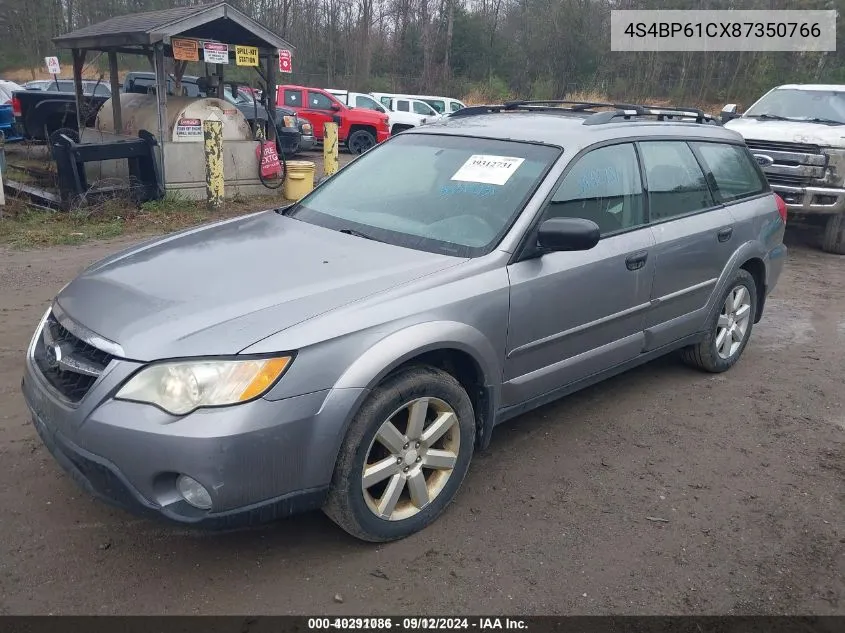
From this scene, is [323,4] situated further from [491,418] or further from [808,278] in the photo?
[491,418]

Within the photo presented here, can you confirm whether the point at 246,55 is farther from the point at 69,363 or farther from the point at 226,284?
the point at 69,363

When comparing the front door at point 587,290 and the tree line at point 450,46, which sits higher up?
the tree line at point 450,46

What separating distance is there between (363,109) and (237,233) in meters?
16.4

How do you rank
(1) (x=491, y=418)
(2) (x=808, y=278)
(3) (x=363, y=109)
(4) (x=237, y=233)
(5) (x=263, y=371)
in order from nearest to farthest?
(5) (x=263, y=371), (1) (x=491, y=418), (4) (x=237, y=233), (2) (x=808, y=278), (3) (x=363, y=109)

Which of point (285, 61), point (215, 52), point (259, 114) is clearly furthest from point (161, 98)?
point (259, 114)

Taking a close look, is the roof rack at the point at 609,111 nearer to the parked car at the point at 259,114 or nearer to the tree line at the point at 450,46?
the parked car at the point at 259,114

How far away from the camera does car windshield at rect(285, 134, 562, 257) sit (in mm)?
3477

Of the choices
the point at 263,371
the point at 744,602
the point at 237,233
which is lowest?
the point at 744,602

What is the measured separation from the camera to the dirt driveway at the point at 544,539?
108 inches

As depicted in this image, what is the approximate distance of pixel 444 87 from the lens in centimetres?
3734

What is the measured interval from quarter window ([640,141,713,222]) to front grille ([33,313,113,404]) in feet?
9.88

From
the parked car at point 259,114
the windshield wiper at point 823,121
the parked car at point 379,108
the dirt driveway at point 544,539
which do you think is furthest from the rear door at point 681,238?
the parked car at point 379,108

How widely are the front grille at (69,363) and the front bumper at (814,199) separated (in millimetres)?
8794

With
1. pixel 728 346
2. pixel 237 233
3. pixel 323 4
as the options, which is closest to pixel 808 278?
pixel 728 346
